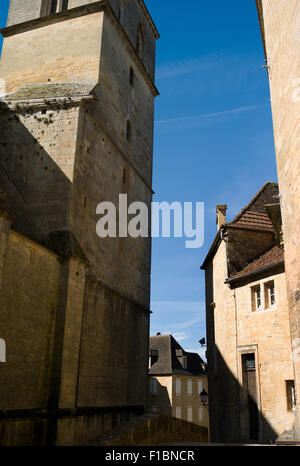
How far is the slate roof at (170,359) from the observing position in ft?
114

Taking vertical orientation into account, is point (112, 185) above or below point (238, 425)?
above

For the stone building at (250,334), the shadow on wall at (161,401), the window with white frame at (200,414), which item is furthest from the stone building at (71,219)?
the window with white frame at (200,414)

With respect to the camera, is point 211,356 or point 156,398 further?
point 156,398

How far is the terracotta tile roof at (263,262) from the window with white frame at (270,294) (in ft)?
1.93

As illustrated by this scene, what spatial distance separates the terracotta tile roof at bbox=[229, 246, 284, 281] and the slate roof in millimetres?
20565

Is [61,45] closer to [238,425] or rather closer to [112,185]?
[112,185]

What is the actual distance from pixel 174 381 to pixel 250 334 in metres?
21.6

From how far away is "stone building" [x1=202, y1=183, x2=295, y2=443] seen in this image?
12750 mm

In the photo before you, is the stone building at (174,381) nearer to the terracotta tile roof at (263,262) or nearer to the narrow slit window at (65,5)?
the terracotta tile roof at (263,262)

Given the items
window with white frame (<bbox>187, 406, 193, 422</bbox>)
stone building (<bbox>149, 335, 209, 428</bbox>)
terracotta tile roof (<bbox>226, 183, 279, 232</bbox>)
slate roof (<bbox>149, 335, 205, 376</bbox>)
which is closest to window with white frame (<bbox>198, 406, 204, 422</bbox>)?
stone building (<bbox>149, 335, 209, 428</bbox>)

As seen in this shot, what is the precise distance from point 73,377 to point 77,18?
13.5 meters
